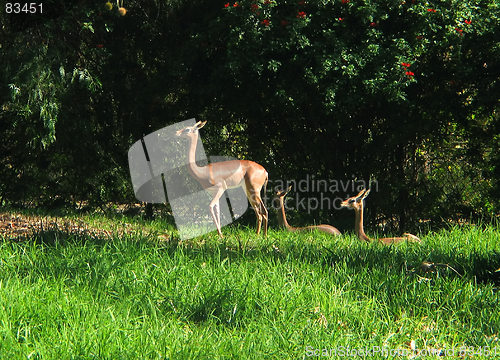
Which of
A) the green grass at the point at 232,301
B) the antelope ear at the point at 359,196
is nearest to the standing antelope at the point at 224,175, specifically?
the antelope ear at the point at 359,196

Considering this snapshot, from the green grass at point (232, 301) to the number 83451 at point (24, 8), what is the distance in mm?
3760

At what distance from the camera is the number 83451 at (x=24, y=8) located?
714 centimetres

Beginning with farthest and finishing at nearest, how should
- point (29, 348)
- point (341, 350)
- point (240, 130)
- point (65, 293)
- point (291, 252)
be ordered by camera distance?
point (240, 130)
point (291, 252)
point (65, 293)
point (341, 350)
point (29, 348)

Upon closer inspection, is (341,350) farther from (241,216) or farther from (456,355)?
(241,216)

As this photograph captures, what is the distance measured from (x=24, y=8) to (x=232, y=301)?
568 centimetres

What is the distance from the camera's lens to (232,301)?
12.4 feet

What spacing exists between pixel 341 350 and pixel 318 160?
6242 millimetres

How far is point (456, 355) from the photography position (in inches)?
128

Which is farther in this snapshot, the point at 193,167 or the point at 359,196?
the point at 193,167

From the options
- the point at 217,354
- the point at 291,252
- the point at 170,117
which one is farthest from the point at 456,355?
the point at 170,117

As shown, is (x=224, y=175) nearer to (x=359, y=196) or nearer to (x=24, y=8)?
(x=359, y=196)

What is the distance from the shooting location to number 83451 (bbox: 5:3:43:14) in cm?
714

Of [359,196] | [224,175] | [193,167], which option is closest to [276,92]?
[224,175]

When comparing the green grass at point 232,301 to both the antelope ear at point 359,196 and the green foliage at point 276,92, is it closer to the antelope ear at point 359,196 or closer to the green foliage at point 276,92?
the antelope ear at point 359,196
